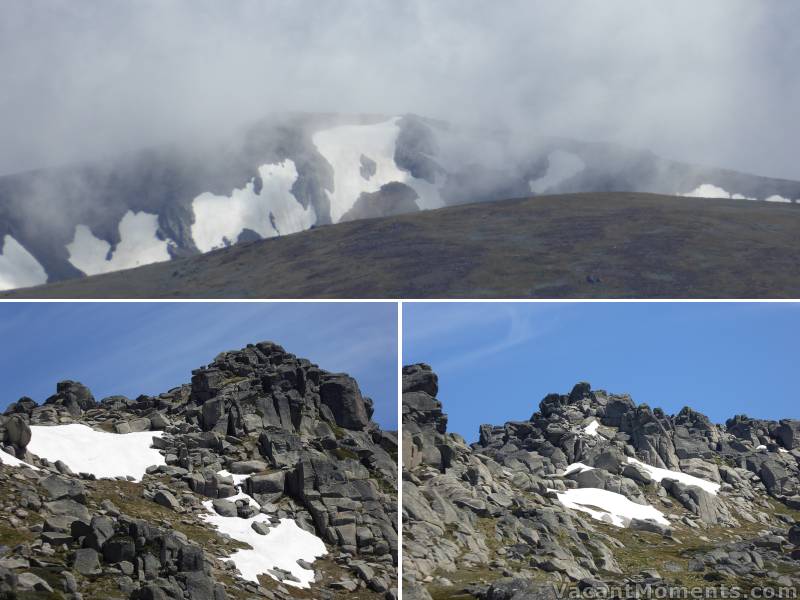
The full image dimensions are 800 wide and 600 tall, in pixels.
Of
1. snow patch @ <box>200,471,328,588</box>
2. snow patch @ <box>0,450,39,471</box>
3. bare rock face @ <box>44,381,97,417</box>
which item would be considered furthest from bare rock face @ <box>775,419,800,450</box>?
snow patch @ <box>0,450,39,471</box>

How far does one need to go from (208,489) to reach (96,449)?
4.72m

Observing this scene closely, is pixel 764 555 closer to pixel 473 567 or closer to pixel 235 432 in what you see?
pixel 473 567

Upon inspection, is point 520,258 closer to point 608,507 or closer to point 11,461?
point 608,507

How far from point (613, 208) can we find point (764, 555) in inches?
5940

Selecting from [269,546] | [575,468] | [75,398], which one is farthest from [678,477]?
[75,398]

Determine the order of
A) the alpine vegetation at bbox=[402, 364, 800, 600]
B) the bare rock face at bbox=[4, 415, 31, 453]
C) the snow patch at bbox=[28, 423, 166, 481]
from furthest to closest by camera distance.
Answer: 1. the alpine vegetation at bbox=[402, 364, 800, 600]
2. the snow patch at bbox=[28, 423, 166, 481]
3. the bare rock face at bbox=[4, 415, 31, 453]

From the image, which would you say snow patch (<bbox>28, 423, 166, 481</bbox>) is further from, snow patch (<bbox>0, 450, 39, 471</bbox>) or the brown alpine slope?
the brown alpine slope

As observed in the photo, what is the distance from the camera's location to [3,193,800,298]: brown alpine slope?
145125mm

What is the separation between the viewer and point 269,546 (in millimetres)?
39250

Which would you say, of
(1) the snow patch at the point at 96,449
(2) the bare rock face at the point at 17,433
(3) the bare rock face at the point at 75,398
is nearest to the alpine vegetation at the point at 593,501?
(1) the snow patch at the point at 96,449

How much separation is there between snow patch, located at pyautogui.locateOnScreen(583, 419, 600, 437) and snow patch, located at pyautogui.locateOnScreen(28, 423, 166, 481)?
793 inches

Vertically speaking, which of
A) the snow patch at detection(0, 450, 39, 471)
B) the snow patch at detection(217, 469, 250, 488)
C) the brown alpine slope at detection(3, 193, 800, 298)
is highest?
the brown alpine slope at detection(3, 193, 800, 298)

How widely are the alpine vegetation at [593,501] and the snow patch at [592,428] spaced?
9 cm

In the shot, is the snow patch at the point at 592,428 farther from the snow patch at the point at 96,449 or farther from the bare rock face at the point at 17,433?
the bare rock face at the point at 17,433
